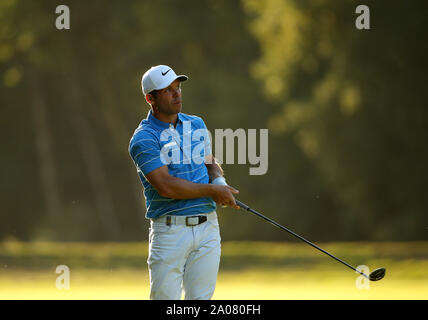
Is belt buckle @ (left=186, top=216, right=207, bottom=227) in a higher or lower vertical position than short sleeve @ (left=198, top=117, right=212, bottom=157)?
lower

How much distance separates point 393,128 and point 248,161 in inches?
241

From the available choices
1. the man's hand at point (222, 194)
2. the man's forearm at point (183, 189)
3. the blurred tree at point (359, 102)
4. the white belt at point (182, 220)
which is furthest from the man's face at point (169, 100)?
the blurred tree at point (359, 102)

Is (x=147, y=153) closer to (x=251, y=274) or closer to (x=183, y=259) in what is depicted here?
(x=183, y=259)

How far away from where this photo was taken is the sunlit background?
46.1 feet

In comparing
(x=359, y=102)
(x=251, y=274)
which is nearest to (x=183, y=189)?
(x=251, y=274)

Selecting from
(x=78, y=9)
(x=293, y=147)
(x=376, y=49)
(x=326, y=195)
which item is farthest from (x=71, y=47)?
(x=376, y=49)

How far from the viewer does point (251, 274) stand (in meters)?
13.1

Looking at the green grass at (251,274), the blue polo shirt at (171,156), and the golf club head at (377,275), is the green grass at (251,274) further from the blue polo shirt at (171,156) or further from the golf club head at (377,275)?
the blue polo shirt at (171,156)

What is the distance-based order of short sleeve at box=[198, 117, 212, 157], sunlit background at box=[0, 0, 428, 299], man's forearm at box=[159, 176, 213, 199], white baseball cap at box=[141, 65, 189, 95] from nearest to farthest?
man's forearm at box=[159, 176, 213, 199], white baseball cap at box=[141, 65, 189, 95], short sleeve at box=[198, 117, 212, 157], sunlit background at box=[0, 0, 428, 299]

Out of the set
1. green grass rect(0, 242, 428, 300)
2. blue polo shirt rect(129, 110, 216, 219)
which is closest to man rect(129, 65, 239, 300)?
blue polo shirt rect(129, 110, 216, 219)

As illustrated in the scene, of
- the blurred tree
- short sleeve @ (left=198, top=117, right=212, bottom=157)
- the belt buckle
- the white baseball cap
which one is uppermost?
the blurred tree

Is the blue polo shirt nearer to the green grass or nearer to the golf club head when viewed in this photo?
the golf club head

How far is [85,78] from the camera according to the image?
2958 centimetres

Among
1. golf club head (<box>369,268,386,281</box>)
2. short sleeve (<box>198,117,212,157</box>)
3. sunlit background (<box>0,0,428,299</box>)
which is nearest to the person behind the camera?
short sleeve (<box>198,117,212,157</box>)
